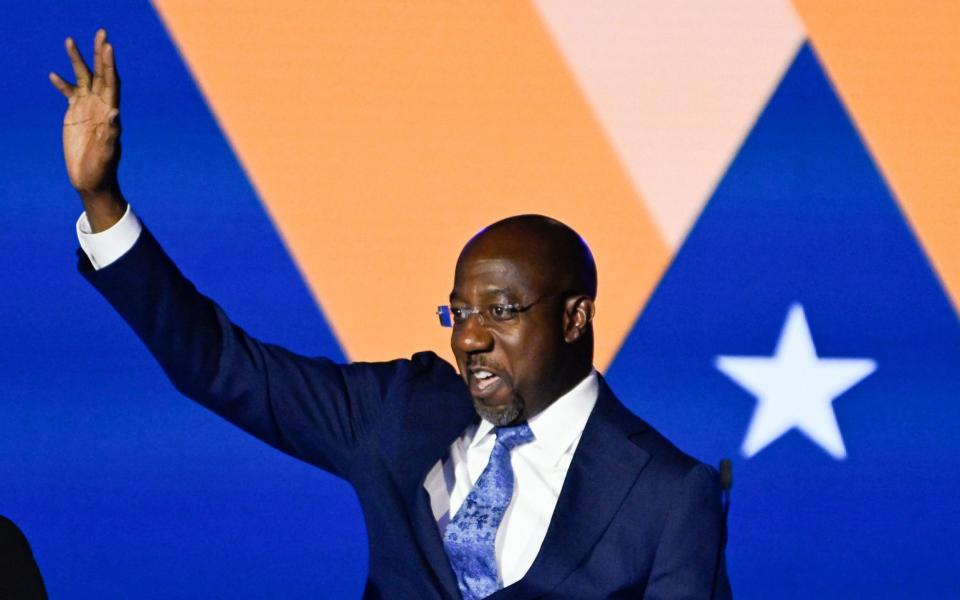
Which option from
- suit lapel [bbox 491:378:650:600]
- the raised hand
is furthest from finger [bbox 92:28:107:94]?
suit lapel [bbox 491:378:650:600]

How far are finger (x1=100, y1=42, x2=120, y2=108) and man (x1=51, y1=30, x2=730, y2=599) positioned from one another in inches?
4.4

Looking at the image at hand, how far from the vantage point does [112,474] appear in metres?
3.26

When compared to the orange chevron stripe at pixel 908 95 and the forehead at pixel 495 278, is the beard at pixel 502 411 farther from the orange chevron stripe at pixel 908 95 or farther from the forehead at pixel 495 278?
the orange chevron stripe at pixel 908 95

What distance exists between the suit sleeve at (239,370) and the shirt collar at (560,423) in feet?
0.62

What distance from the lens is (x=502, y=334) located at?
8.00 feet

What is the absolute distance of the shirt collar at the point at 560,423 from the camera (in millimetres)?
2494

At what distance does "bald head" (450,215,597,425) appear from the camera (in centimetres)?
243

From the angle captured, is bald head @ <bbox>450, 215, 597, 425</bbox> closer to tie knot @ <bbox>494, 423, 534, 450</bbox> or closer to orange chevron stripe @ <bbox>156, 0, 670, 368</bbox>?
tie knot @ <bbox>494, 423, 534, 450</bbox>

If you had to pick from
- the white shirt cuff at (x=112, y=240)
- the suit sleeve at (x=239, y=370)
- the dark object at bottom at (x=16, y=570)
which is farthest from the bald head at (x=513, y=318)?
the dark object at bottom at (x=16, y=570)

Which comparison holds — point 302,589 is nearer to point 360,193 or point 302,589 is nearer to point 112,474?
point 112,474

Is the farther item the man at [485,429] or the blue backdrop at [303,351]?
the blue backdrop at [303,351]

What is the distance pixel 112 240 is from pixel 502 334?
0.53 metres

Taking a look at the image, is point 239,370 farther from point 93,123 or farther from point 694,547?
point 694,547

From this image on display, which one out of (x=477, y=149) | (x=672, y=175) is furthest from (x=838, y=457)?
(x=477, y=149)
